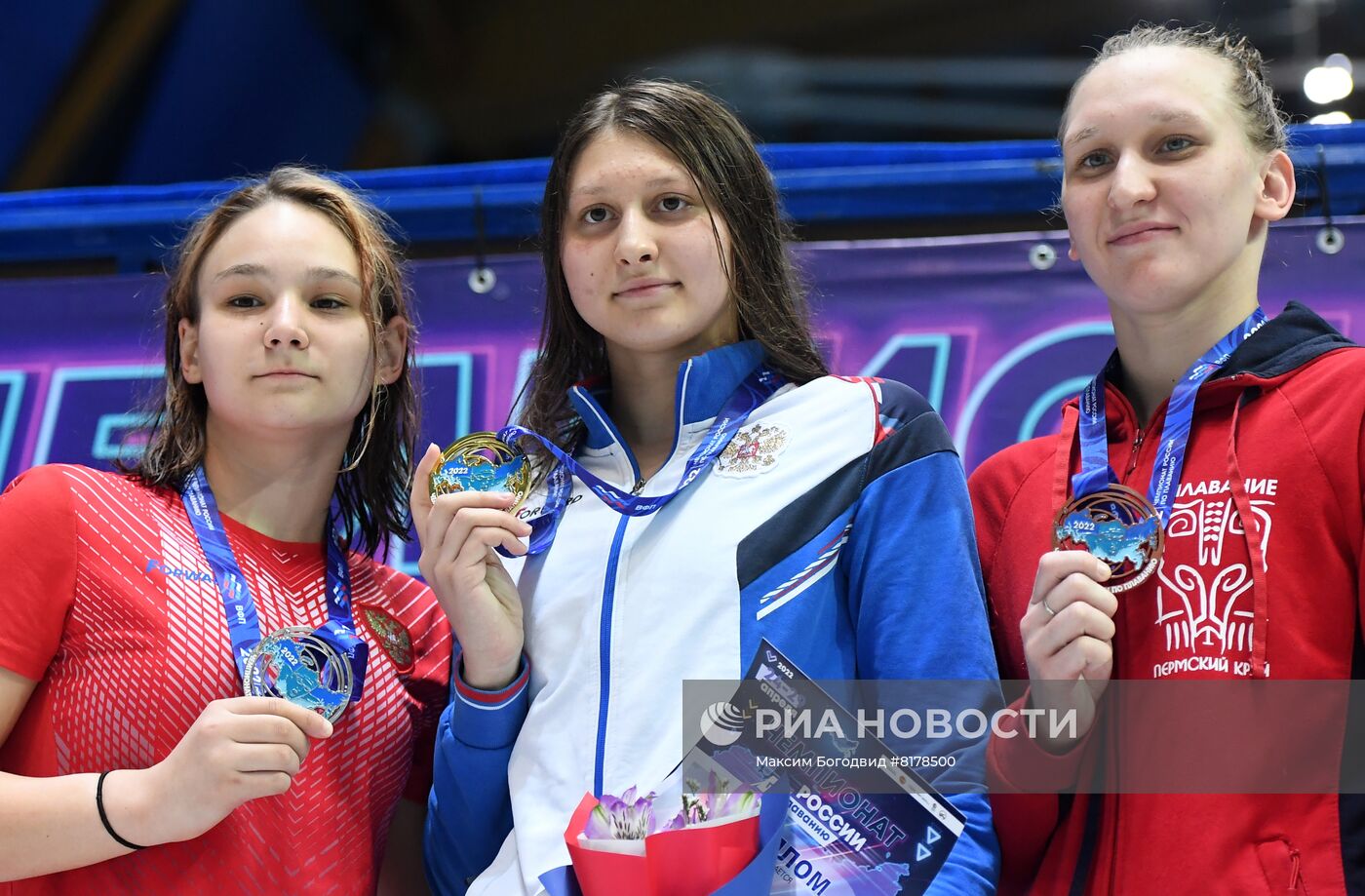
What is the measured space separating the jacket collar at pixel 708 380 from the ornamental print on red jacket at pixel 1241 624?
554 millimetres

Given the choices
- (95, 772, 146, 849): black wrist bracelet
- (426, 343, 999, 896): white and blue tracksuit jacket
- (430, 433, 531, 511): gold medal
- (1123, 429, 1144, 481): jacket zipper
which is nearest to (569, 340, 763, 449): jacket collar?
(426, 343, 999, 896): white and blue tracksuit jacket

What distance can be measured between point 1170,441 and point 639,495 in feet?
2.71

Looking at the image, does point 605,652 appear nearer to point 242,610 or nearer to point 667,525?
point 667,525

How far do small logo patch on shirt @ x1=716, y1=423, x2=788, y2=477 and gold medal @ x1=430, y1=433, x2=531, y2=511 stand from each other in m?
0.34

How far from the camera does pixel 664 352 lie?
7.76ft

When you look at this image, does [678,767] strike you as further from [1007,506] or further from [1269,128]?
[1269,128]

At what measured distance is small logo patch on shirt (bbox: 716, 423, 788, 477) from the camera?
212cm

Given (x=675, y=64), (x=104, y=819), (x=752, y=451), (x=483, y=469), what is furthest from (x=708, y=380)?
(x=675, y=64)

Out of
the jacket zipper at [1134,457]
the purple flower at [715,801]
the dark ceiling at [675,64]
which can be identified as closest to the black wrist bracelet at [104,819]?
the purple flower at [715,801]

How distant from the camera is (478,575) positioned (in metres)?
2.11

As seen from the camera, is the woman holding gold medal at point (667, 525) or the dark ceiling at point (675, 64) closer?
the woman holding gold medal at point (667, 525)

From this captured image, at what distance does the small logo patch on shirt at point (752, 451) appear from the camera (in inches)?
83.6

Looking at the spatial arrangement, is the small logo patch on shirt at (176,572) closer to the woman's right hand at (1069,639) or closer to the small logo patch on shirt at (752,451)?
the small logo patch on shirt at (752,451)

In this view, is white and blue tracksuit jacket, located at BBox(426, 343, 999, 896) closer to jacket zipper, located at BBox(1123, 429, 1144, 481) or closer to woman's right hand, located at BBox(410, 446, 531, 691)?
woman's right hand, located at BBox(410, 446, 531, 691)
